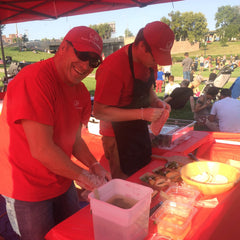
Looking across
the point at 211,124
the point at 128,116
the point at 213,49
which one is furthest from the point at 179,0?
the point at 213,49

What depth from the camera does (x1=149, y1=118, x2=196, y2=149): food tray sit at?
7.32ft

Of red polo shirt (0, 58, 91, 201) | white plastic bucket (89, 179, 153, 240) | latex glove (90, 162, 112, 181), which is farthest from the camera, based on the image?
latex glove (90, 162, 112, 181)

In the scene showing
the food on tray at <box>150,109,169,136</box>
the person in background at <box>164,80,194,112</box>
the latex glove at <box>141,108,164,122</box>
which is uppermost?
the latex glove at <box>141,108,164,122</box>

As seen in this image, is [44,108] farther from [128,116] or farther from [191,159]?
[191,159]

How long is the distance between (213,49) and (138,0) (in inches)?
1346

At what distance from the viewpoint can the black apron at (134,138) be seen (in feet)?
5.83

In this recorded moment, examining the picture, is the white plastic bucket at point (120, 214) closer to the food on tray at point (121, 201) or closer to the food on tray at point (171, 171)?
the food on tray at point (121, 201)

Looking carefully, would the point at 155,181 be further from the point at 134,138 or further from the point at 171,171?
the point at 134,138

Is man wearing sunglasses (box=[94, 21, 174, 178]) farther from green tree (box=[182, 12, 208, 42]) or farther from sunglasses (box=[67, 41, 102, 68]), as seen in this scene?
green tree (box=[182, 12, 208, 42])

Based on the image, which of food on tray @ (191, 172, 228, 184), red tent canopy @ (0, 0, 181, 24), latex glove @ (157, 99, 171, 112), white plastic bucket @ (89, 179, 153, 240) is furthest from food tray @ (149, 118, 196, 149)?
red tent canopy @ (0, 0, 181, 24)

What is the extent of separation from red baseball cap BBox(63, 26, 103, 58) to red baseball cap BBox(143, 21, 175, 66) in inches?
21.0

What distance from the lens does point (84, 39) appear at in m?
1.03

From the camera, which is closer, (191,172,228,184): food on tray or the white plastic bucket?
the white plastic bucket

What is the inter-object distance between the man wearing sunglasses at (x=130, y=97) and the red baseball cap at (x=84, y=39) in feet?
1.79
